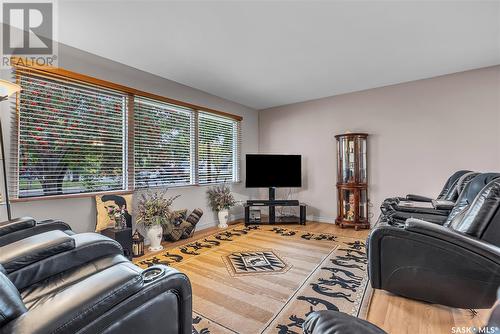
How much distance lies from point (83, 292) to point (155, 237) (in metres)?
2.48

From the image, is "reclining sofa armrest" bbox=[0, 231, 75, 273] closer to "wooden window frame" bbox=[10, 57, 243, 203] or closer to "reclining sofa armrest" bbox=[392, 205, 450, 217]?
"wooden window frame" bbox=[10, 57, 243, 203]

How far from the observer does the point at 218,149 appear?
16.0 ft

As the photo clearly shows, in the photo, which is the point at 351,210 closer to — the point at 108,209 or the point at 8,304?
the point at 108,209

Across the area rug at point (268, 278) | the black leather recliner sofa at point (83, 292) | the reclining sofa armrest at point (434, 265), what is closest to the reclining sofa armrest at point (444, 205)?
the area rug at point (268, 278)

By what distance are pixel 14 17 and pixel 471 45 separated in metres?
4.69

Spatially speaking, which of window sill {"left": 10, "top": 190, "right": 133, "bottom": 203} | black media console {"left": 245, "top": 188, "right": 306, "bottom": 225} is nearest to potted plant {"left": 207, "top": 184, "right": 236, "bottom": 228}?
black media console {"left": 245, "top": 188, "right": 306, "bottom": 225}

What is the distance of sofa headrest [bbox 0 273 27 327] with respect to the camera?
834 millimetres

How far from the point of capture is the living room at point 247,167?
61.7 inches

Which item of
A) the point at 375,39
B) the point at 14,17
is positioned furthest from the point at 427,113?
the point at 14,17

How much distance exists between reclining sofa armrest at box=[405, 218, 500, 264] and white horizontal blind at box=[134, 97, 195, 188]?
3185mm

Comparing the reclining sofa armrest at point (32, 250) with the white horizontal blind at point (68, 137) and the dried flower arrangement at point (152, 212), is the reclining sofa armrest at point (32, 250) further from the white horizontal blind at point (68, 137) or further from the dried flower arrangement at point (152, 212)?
the dried flower arrangement at point (152, 212)

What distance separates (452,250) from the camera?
1741mm

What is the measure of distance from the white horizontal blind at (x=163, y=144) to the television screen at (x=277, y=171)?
4.18ft

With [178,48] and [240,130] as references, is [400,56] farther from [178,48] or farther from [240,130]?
[240,130]
